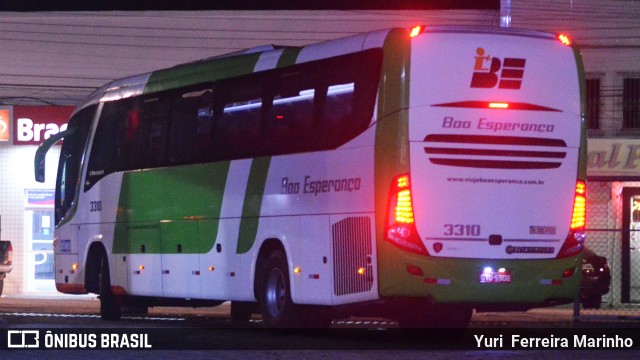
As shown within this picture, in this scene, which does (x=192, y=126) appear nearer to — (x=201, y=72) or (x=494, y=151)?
(x=201, y=72)

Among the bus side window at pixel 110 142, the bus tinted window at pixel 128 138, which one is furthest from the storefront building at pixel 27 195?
the bus tinted window at pixel 128 138

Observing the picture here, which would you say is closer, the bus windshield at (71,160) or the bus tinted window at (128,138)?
the bus tinted window at (128,138)

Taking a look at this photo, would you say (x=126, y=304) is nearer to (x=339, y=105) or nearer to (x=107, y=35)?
(x=339, y=105)

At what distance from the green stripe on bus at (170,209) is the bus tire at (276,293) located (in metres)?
1.63

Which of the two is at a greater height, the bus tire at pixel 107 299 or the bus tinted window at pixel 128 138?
the bus tinted window at pixel 128 138

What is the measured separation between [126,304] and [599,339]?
9.17 metres

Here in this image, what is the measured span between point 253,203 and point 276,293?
1307mm

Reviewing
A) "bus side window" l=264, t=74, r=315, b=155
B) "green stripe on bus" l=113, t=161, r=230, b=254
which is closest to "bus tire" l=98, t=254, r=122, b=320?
"green stripe on bus" l=113, t=161, r=230, b=254

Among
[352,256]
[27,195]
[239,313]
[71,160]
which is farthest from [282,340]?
[27,195]

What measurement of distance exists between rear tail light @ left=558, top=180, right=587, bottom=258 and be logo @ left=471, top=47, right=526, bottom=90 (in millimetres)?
1530

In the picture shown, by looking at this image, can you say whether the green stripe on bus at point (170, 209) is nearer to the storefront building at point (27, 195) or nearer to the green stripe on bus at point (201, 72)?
the green stripe on bus at point (201, 72)

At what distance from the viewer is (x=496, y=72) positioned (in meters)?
16.2

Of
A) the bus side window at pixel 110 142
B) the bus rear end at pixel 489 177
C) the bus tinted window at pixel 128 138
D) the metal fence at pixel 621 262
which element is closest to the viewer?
the bus rear end at pixel 489 177

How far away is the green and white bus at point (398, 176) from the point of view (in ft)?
52.0
